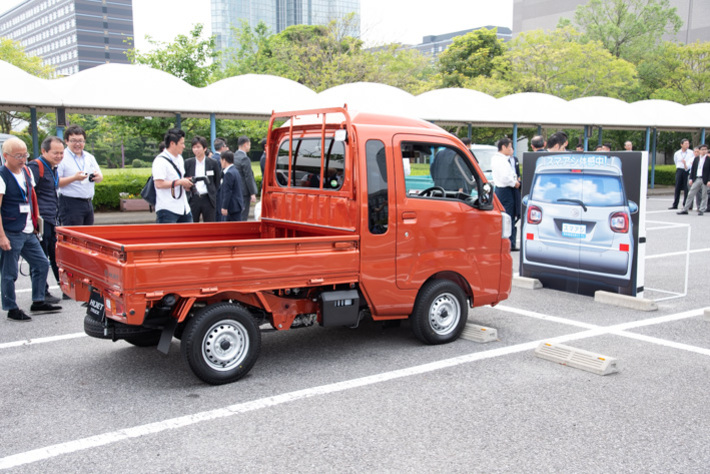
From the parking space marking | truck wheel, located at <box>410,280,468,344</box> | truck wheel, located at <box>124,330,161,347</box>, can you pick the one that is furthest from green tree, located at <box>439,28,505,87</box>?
truck wheel, located at <box>124,330,161,347</box>

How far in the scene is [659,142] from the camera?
3950 centimetres

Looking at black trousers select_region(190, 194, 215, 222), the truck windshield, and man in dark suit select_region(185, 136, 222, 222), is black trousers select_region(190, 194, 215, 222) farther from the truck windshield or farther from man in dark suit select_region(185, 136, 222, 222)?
the truck windshield

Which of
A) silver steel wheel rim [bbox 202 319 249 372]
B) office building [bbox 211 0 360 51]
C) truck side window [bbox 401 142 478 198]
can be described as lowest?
silver steel wheel rim [bbox 202 319 249 372]

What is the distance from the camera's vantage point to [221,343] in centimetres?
500

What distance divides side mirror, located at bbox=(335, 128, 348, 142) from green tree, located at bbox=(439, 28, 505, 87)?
45.3m

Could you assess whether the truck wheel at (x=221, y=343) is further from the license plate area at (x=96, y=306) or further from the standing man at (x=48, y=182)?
the standing man at (x=48, y=182)

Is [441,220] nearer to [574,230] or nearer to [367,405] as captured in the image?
[367,405]

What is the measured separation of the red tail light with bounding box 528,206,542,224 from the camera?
865 cm

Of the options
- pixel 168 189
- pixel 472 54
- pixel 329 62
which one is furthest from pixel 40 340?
pixel 472 54

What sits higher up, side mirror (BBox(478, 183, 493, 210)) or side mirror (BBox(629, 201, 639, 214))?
side mirror (BBox(478, 183, 493, 210))

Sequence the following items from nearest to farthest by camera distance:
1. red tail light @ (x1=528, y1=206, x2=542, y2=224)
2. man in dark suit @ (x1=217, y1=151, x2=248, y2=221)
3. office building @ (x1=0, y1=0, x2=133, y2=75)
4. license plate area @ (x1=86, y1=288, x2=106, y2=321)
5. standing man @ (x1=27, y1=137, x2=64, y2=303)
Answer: license plate area @ (x1=86, y1=288, x2=106, y2=321) → standing man @ (x1=27, y1=137, x2=64, y2=303) → red tail light @ (x1=528, y1=206, x2=542, y2=224) → man in dark suit @ (x1=217, y1=151, x2=248, y2=221) → office building @ (x1=0, y1=0, x2=133, y2=75)

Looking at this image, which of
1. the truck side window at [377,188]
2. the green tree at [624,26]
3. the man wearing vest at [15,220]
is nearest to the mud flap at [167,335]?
the truck side window at [377,188]

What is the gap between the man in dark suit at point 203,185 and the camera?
10.0 m

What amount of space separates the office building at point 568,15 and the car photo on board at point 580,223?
48395 millimetres
